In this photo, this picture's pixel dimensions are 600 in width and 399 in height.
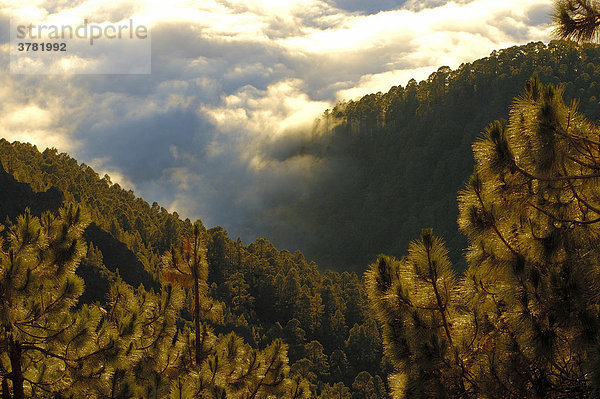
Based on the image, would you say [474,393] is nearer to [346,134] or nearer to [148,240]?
[148,240]

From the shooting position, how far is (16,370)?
834 cm

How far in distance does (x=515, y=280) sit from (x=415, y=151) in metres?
158

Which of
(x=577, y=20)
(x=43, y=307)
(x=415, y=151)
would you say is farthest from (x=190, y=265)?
(x=415, y=151)

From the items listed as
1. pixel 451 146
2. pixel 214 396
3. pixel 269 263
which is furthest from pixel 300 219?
pixel 214 396

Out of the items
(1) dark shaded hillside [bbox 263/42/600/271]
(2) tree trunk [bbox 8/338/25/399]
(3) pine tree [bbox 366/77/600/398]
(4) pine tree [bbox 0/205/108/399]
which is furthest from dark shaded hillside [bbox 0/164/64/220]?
(1) dark shaded hillside [bbox 263/42/600/271]

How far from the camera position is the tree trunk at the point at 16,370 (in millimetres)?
8250

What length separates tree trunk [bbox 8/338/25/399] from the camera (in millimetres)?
8250

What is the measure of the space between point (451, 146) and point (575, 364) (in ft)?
514

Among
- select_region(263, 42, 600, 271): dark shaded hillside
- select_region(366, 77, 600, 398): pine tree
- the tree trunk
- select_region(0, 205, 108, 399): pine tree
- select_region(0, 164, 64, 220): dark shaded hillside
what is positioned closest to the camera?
select_region(366, 77, 600, 398): pine tree

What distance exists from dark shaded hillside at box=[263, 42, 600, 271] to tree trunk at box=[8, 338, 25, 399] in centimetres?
11069

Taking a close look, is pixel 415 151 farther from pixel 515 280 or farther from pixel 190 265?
pixel 515 280

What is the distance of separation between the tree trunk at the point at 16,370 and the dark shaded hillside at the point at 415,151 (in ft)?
363

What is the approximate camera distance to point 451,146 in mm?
157125

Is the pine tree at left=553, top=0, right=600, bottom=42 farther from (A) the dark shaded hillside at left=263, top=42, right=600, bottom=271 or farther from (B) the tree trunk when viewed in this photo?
(A) the dark shaded hillside at left=263, top=42, right=600, bottom=271
